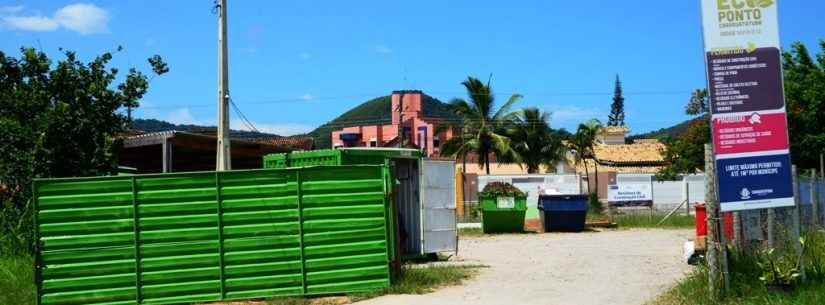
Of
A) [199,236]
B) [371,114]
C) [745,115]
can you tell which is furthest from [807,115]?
[371,114]

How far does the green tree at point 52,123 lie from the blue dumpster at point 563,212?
1461 cm

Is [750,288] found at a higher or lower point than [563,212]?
lower

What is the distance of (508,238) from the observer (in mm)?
25203

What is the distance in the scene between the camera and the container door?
1611 cm

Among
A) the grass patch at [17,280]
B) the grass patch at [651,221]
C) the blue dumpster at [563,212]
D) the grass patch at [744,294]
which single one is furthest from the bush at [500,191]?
the grass patch at [744,294]

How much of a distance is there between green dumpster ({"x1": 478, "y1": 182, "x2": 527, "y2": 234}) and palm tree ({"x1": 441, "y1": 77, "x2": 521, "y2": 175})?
28.5 meters

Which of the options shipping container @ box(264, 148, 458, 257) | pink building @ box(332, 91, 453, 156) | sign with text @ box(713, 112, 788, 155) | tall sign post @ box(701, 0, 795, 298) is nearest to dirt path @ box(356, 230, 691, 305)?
shipping container @ box(264, 148, 458, 257)

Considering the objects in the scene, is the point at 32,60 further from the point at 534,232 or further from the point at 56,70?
the point at 534,232

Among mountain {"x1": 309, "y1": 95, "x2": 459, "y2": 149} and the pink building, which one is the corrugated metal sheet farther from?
mountain {"x1": 309, "y1": 95, "x2": 459, "y2": 149}

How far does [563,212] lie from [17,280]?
19.0m

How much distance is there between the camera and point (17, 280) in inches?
502

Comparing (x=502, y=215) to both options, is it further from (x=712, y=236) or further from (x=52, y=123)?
(x=712, y=236)

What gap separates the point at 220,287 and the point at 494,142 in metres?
46.0

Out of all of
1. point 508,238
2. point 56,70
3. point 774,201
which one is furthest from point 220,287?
point 508,238
